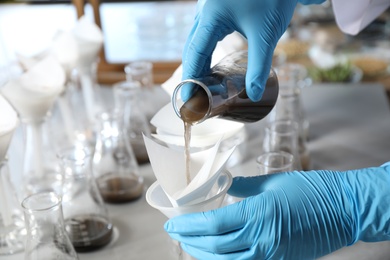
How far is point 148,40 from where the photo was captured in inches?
119

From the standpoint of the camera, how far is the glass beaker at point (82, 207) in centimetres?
129

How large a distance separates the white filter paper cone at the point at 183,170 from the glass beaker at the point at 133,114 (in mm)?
569

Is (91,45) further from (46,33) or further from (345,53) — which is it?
(345,53)

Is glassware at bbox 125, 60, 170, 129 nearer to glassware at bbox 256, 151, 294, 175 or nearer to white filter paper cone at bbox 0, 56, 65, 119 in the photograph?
white filter paper cone at bbox 0, 56, 65, 119

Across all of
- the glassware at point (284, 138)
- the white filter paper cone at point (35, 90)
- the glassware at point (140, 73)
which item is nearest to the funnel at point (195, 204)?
the glassware at point (284, 138)

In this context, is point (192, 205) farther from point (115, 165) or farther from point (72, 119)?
point (72, 119)

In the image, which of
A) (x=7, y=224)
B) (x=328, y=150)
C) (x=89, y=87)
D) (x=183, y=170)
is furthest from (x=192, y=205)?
(x=89, y=87)

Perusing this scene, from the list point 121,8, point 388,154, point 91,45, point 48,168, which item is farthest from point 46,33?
point 388,154

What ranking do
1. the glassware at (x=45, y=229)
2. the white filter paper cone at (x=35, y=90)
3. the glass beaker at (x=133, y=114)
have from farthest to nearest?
the glass beaker at (x=133, y=114), the white filter paper cone at (x=35, y=90), the glassware at (x=45, y=229)

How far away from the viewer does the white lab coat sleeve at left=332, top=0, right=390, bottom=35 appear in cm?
173

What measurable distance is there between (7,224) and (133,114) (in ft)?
1.72

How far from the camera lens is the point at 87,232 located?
1.30 metres

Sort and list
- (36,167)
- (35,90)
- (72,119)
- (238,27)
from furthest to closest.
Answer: (72,119) < (36,167) < (35,90) < (238,27)

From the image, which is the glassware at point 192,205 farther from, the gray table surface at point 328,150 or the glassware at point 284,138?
the glassware at point 284,138
